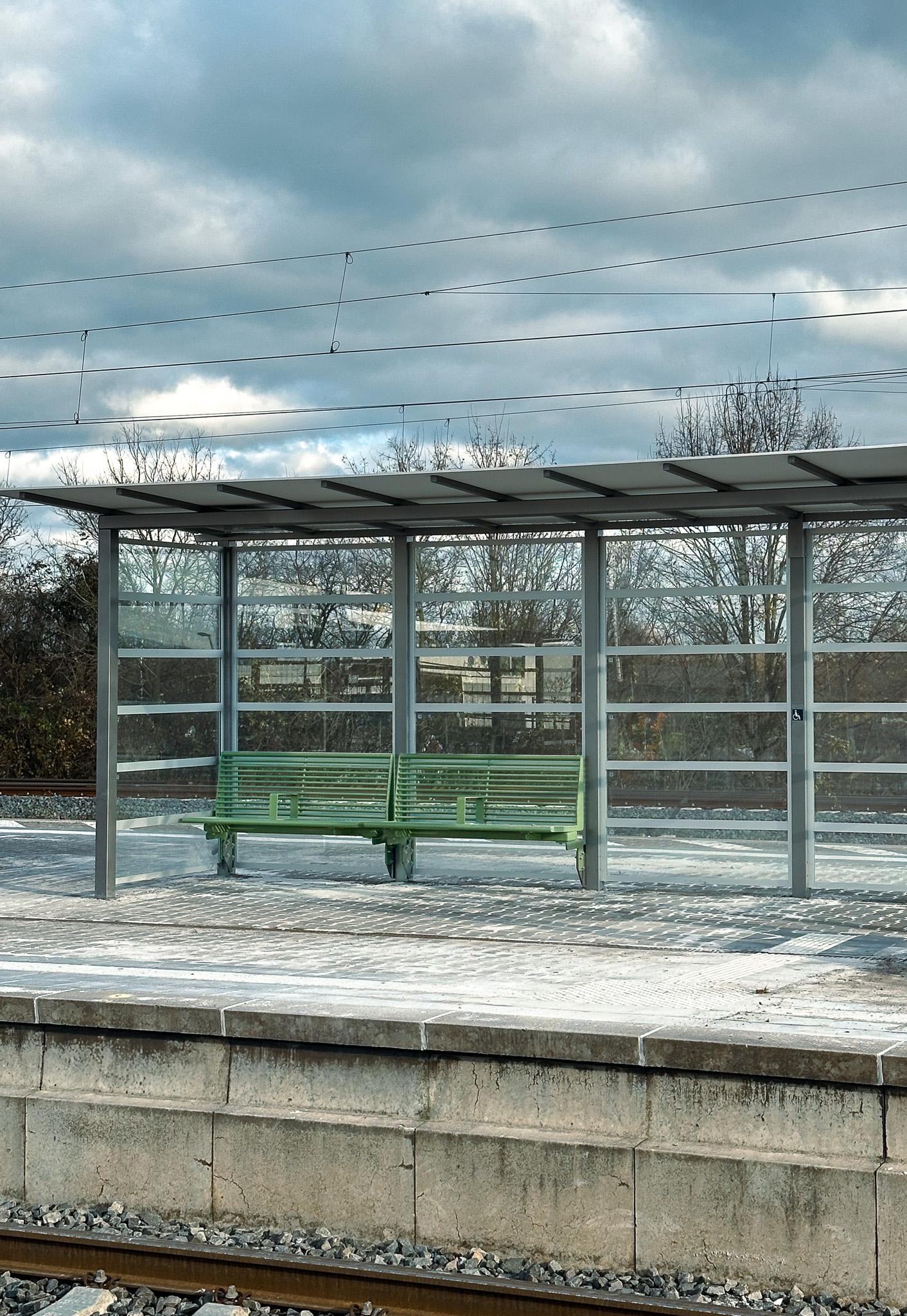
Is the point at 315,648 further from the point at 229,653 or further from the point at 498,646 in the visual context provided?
the point at 498,646

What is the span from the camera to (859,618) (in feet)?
38.0

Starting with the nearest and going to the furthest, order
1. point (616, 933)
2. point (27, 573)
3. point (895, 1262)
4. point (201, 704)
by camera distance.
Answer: point (895, 1262)
point (616, 933)
point (201, 704)
point (27, 573)

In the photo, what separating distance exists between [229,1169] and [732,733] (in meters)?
6.60

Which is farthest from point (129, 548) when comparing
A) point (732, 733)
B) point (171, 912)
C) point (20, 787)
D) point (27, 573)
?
point (27, 573)

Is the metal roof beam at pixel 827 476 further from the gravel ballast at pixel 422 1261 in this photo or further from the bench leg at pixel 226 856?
the bench leg at pixel 226 856

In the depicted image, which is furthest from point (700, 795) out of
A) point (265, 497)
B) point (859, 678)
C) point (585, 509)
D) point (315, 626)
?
point (265, 497)

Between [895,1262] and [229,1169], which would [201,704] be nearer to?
[229,1169]

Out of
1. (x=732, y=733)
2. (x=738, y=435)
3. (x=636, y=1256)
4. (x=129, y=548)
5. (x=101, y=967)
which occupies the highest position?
(x=738, y=435)

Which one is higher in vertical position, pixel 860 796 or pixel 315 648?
pixel 315 648

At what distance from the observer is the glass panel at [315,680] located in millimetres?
13312

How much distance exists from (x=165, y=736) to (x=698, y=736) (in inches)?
166

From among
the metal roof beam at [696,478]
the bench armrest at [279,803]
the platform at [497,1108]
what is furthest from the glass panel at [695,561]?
the platform at [497,1108]

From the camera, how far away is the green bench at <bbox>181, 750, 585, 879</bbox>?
40.4 feet

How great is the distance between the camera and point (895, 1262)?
5293mm
